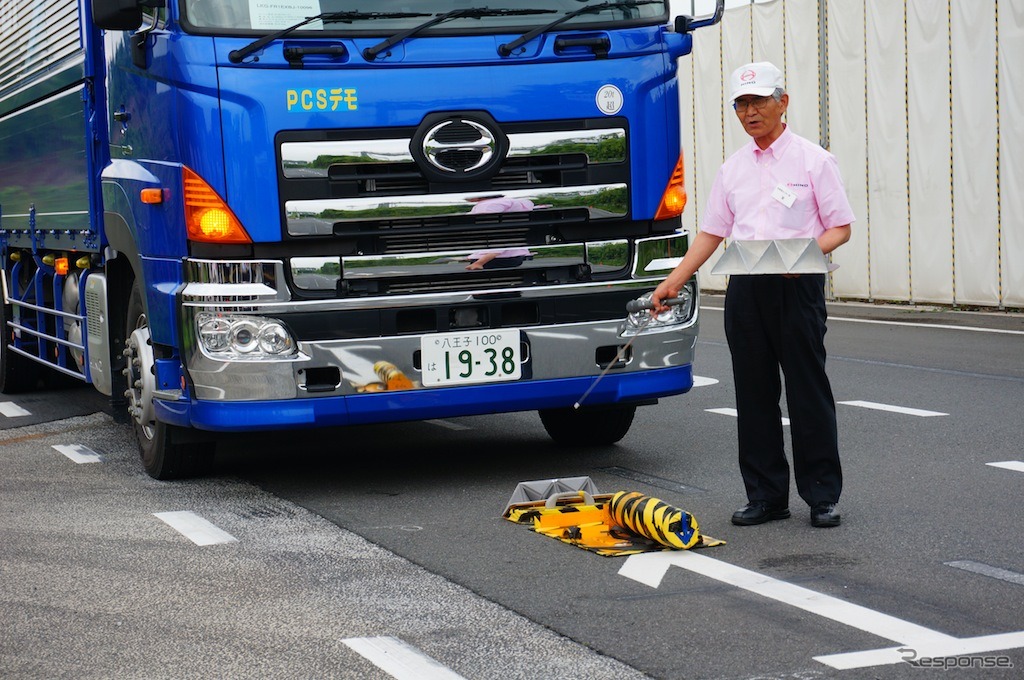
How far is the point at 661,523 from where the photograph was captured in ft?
20.0

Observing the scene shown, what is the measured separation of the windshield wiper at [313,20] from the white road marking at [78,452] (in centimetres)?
281

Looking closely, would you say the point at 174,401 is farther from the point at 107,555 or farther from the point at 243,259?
the point at 107,555

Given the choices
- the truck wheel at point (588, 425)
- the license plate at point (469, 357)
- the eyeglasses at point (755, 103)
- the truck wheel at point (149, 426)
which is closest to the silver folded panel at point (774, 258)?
the eyeglasses at point (755, 103)

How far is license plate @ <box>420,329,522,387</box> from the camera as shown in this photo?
7504 millimetres

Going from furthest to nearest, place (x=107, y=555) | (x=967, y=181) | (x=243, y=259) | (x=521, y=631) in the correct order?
(x=967, y=181), (x=243, y=259), (x=107, y=555), (x=521, y=631)

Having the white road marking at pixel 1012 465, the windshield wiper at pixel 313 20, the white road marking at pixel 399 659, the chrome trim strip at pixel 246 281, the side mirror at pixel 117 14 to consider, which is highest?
the side mirror at pixel 117 14

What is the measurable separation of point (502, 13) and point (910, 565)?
331cm

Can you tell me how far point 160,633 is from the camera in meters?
5.14

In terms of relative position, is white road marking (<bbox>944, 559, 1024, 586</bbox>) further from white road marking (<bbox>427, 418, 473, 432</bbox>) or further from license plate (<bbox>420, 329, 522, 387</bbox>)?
white road marking (<bbox>427, 418, 473, 432</bbox>)

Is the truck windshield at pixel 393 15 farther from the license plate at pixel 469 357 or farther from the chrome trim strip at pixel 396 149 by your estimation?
the license plate at pixel 469 357

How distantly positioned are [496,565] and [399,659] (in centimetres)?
126

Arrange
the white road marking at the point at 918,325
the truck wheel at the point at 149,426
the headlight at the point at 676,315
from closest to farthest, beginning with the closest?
the headlight at the point at 676,315
the truck wheel at the point at 149,426
the white road marking at the point at 918,325

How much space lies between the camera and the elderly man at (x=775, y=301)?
638 centimetres

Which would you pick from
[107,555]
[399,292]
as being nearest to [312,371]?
[399,292]
